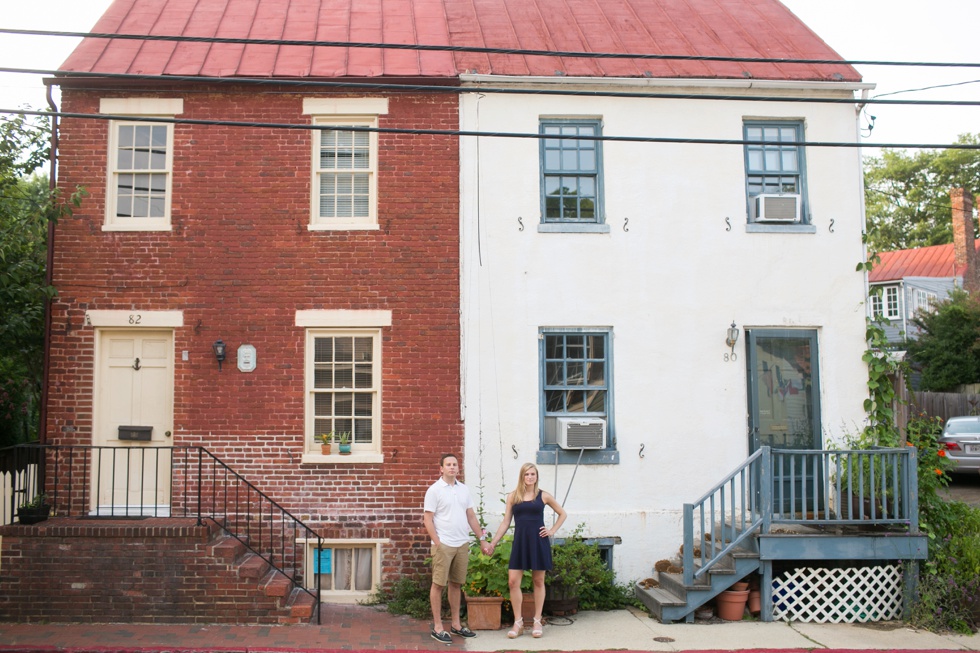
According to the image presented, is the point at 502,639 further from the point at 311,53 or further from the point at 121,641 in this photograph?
the point at 311,53

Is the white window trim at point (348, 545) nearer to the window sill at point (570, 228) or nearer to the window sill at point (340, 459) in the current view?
the window sill at point (340, 459)

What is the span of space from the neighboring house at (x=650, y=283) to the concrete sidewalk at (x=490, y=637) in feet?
5.23

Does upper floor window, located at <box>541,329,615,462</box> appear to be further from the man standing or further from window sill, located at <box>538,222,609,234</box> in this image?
the man standing

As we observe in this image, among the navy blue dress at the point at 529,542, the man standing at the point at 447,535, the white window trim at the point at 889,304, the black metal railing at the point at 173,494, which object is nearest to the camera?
the man standing at the point at 447,535

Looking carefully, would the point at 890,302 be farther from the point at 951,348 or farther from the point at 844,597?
the point at 844,597

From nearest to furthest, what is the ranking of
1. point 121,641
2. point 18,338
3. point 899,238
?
point 121,641, point 18,338, point 899,238

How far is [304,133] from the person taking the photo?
10.7 meters

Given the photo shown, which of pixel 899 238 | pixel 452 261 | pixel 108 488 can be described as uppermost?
pixel 899 238

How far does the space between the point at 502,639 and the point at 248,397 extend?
166 inches

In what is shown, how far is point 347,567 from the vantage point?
33.8ft

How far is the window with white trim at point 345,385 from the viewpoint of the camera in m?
10.4

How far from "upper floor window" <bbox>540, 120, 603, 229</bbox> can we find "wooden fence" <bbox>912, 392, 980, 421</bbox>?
14.2 m

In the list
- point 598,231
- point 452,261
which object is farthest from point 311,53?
point 598,231

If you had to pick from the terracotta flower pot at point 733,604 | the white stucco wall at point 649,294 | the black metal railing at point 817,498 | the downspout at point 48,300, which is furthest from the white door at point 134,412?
the terracotta flower pot at point 733,604
